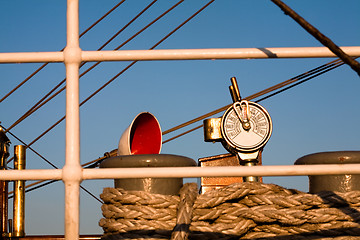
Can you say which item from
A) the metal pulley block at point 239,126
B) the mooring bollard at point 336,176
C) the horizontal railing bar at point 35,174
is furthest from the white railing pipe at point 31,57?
the metal pulley block at point 239,126

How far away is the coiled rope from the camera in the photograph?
91.0 inches

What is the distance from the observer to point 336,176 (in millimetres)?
2488

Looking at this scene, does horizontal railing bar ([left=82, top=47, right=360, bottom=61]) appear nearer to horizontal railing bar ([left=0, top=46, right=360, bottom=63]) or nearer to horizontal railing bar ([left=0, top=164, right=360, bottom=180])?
horizontal railing bar ([left=0, top=46, right=360, bottom=63])

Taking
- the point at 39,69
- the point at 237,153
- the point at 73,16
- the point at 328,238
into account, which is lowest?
the point at 328,238

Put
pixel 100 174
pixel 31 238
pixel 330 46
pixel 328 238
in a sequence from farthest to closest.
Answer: pixel 31 238, pixel 328 238, pixel 100 174, pixel 330 46

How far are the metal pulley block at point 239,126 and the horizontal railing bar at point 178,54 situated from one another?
151 cm

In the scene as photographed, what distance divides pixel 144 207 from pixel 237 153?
1.39 metres

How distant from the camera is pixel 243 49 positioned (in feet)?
6.84

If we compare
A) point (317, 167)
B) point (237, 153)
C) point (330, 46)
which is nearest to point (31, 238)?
point (237, 153)

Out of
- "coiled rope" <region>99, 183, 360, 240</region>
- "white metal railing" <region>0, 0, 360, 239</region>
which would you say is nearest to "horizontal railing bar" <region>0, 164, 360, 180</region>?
"white metal railing" <region>0, 0, 360, 239</region>

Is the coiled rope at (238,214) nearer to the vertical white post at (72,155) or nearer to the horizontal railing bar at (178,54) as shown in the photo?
the vertical white post at (72,155)

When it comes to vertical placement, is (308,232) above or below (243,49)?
below

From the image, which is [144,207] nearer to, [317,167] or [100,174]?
[100,174]

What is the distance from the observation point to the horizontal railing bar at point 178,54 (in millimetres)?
2062
